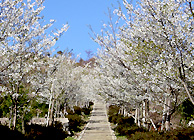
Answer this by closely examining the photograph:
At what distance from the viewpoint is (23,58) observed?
874 centimetres

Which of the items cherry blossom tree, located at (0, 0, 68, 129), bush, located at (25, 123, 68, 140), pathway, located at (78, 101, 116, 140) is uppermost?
cherry blossom tree, located at (0, 0, 68, 129)

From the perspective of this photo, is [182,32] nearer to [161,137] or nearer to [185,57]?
[185,57]

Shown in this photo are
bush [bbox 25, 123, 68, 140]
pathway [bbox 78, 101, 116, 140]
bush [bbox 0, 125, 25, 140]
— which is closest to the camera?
bush [bbox 0, 125, 25, 140]

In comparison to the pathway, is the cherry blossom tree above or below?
above

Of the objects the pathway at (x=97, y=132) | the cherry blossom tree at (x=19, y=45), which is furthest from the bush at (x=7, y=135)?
the pathway at (x=97, y=132)

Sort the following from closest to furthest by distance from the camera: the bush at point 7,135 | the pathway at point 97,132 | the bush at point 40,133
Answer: the bush at point 7,135
the bush at point 40,133
the pathway at point 97,132

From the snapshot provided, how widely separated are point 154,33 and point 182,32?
1.04 metres

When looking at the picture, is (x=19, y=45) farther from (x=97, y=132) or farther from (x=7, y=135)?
(x=97, y=132)

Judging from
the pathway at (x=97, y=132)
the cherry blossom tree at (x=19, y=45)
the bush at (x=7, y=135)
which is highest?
the cherry blossom tree at (x=19, y=45)

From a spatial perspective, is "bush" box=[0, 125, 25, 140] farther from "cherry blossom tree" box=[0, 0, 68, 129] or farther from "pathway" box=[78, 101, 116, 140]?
"pathway" box=[78, 101, 116, 140]

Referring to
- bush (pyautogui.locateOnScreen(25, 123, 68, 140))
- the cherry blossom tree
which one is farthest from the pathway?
the cherry blossom tree

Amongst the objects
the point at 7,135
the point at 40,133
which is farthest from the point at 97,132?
the point at 7,135

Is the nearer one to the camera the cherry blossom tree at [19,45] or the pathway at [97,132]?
the cherry blossom tree at [19,45]

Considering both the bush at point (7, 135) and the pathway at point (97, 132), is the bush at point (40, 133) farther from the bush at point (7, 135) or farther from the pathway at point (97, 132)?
the pathway at point (97, 132)
